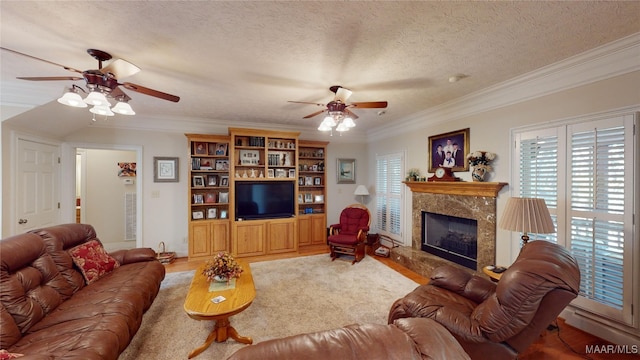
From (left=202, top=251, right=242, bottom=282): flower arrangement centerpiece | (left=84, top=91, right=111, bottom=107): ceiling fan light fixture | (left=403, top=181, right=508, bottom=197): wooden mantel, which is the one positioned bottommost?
(left=202, top=251, right=242, bottom=282): flower arrangement centerpiece

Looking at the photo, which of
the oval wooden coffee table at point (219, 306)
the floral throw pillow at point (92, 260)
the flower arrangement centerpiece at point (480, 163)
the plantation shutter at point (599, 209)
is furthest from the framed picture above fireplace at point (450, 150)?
the floral throw pillow at point (92, 260)

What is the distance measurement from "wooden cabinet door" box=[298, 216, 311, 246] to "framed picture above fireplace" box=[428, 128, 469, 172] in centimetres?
267

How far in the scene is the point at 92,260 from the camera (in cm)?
251

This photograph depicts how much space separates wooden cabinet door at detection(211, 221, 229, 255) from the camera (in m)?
4.55

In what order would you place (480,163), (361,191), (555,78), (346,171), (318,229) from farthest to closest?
(346,171), (361,191), (318,229), (480,163), (555,78)

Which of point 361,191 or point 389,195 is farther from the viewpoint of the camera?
point 361,191

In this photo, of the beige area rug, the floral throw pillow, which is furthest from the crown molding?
the floral throw pillow

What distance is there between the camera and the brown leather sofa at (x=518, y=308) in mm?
1403

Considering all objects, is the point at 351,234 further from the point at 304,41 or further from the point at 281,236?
the point at 304,41

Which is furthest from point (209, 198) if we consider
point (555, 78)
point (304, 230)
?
point (555, 78)

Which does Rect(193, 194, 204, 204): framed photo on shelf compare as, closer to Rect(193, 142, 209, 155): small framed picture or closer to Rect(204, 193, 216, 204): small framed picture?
Rect(204, 193, 216, 204): small framed picture

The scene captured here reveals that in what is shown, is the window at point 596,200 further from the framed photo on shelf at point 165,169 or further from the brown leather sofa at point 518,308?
the framed photo on shelf at point 165,169

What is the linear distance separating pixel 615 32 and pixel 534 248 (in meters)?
1.89

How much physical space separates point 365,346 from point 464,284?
1.88 m
